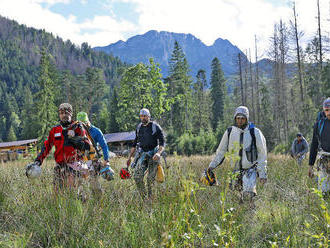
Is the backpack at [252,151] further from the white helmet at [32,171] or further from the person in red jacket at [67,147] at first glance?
the white helmet at [32,171]

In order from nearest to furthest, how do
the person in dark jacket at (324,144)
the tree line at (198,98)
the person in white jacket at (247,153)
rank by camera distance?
the person in white jacket at (247,153), the person in dark jacket at (324,144), the tree line at (198,98)

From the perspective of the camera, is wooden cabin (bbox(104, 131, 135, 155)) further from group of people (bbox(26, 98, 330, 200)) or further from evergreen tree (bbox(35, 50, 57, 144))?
group of people (bbox(26, 98, 330, 200))

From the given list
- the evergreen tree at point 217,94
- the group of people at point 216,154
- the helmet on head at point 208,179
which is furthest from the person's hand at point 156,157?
the evergreen tree at point 217,94

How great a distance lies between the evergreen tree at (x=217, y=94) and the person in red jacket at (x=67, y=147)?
51715 millimetres

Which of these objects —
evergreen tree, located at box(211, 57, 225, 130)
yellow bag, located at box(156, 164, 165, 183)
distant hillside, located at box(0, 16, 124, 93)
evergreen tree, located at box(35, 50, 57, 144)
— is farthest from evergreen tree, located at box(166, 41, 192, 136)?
distant hillside, located at box(0, 16, 124, 93)

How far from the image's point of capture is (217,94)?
57719 millimetres

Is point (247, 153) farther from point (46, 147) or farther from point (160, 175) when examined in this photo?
point (46, 147)

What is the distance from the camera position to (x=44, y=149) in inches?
178

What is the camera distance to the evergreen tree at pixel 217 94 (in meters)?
57.0

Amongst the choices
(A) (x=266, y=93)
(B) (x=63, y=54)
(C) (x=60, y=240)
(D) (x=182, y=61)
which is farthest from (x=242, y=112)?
(B) (x=63, y=54)

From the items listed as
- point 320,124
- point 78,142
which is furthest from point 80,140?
point 320,124

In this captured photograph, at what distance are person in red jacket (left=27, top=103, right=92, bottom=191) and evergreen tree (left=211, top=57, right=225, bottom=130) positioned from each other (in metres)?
51.7

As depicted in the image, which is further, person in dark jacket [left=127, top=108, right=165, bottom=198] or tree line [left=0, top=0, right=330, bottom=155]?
tree line [left=0, top=0, right=330, bottom=155]

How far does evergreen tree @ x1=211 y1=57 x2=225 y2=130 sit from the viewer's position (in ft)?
187
